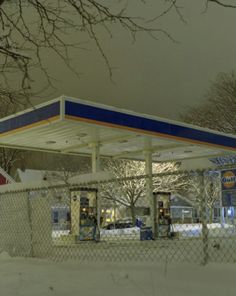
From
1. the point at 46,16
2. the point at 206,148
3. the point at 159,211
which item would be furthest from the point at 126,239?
the point at 206,148

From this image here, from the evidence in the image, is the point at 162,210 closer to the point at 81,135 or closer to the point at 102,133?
the point at 102,133

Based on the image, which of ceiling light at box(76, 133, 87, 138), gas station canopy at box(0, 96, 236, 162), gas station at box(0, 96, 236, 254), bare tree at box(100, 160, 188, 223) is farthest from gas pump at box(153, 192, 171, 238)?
bare tree at box(100, 160, 188, 223)

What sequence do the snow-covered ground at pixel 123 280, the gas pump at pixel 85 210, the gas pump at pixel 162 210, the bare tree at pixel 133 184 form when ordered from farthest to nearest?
the bare tree at pixel 133 184 → the gas pump at pixel 162 210 → the gas pump at pixel 85 210 → the snow-covered ground at pixel 123 280

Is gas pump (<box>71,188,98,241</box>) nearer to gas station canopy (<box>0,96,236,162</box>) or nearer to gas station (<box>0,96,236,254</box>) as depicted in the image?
gas station (<box>0,96,236,254</box>)

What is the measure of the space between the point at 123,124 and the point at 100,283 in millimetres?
12370

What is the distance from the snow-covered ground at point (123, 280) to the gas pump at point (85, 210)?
9.28 m

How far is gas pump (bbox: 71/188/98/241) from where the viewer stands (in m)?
16.3

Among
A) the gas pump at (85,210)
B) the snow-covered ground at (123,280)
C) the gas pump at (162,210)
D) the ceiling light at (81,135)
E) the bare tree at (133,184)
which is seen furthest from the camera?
the bare tree at (133,184)

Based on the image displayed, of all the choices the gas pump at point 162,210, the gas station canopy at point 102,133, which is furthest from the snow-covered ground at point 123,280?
the gas pump at point 162,210

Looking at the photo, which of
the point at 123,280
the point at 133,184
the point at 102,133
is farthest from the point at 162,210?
the point at 123,280

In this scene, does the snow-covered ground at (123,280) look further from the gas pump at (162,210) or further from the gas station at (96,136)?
the gas pump at (162,210)

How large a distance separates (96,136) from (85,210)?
3427mm

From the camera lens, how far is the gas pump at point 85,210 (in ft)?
53.4

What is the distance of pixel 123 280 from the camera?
556cm
